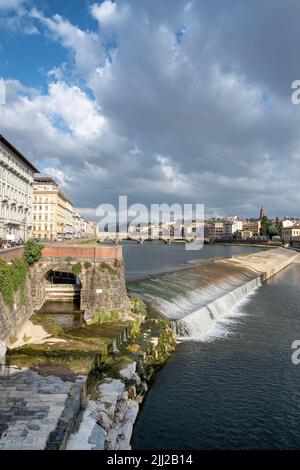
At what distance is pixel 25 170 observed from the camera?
67.4 meters

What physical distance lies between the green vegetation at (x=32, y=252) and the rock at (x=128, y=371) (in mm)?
13685

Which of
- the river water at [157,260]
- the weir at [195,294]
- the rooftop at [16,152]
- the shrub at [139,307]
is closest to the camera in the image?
the shrub at [139,307]

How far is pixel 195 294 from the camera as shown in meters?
38.3

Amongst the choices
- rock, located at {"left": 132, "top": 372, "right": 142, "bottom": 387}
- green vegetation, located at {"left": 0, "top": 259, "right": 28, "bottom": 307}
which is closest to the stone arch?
green vegetation, located at {"left": 0, "top": 259, "right": 28, "bottom": 307}

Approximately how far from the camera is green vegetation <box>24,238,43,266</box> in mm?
28984

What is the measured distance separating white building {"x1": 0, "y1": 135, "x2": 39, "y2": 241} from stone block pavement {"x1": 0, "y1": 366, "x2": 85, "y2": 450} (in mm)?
30267

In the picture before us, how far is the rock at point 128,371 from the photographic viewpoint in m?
17.9

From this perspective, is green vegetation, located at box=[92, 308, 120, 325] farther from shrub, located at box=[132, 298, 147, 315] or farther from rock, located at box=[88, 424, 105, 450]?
rock, located at box=[88, 424, 105, 450]

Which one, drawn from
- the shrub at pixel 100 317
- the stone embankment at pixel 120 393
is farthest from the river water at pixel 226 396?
the shrub at pixel 100 317

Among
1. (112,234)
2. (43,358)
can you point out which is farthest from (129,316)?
(112,234)

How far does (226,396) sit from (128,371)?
5036 millimetres

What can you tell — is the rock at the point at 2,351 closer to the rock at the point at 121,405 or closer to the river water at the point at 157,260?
the rock at the point at 121,405
